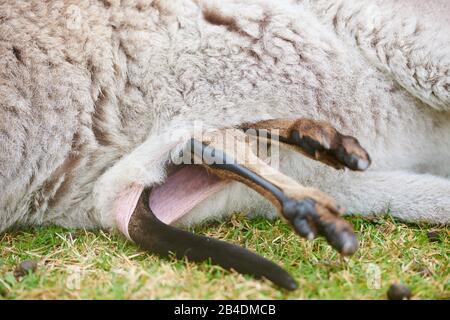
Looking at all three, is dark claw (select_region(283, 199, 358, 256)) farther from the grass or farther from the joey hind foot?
the joey hind foot

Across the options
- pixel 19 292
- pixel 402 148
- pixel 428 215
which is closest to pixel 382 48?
pixel 402 148

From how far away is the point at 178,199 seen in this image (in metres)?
3.08

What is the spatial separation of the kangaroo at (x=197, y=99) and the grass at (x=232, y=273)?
0.11 metres

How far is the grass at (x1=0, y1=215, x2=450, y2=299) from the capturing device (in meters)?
2.38

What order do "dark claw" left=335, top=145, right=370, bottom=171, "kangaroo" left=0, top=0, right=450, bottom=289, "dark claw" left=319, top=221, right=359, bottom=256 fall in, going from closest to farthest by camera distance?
"dark claw" left=319, top=221, right=359, bottom=256, "dark claw" left=335, top=145, right=370, bottom=171, "kangaroo" left=0, top=0, right=450, bottom=289

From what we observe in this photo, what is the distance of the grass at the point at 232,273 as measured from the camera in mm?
2385

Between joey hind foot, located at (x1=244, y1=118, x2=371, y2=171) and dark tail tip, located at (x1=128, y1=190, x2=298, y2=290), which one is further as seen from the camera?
joey hind foot, located at (x1=244, y1=118, x2=371, y2=171)

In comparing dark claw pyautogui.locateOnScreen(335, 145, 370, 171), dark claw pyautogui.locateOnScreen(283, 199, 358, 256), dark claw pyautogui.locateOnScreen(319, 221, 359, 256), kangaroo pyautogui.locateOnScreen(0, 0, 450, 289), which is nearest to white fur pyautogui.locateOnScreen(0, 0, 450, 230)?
kangaroo pyautogui.locateOnScreen(0, 0, 450, 289)

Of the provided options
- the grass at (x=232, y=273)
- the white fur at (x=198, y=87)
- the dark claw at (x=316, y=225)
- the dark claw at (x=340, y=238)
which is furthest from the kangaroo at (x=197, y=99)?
the dark claw at (x=340, y=238)

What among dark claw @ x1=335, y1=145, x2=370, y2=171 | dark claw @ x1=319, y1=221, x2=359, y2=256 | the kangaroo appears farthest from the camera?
the kangaroo

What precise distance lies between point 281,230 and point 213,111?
656 millimetres

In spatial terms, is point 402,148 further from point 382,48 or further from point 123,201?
point 123,201

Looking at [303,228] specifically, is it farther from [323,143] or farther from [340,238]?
[323,143]
